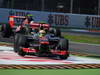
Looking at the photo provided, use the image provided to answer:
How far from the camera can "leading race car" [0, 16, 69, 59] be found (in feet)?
37.7

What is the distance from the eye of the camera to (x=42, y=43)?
37.4 feet

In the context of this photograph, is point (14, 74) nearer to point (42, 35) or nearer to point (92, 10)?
point (42, 35)

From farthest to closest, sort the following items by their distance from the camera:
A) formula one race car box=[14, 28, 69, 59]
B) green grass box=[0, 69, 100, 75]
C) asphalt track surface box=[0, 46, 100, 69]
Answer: formula one race car box=[14, 28, 69, 59]
asphalt track surface box=[0, 46, 100, 69]
green grass box=[0, 69, 100, 75]

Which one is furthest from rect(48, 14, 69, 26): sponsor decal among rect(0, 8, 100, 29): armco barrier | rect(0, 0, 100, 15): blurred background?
rect(0, 0, 100, 15): blurred background

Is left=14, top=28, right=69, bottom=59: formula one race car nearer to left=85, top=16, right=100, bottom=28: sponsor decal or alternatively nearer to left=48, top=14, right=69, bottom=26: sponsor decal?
left=48, top=14, right=69, bottom=26: sponsor decal

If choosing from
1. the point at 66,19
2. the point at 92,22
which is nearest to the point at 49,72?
the point at 66,19

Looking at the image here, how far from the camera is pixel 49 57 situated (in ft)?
39.7

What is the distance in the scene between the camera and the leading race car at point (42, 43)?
37.7 feet

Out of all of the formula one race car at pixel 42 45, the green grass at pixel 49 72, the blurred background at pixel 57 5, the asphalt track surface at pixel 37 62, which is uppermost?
the blurred background at pixel 57 5

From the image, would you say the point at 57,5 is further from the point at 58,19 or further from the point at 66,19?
the point at 66,19

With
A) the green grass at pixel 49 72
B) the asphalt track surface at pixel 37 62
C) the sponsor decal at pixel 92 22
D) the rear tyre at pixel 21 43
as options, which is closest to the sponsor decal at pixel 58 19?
the sponsor decal at pixel 92 22

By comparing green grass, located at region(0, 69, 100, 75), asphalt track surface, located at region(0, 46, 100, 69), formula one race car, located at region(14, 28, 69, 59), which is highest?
formula one race car, located at region(14, 28, 69, 59)

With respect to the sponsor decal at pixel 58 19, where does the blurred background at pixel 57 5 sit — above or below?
above

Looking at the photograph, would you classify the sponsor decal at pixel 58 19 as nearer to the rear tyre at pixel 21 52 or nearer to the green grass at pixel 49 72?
the rear tyre at pixel 21 52
